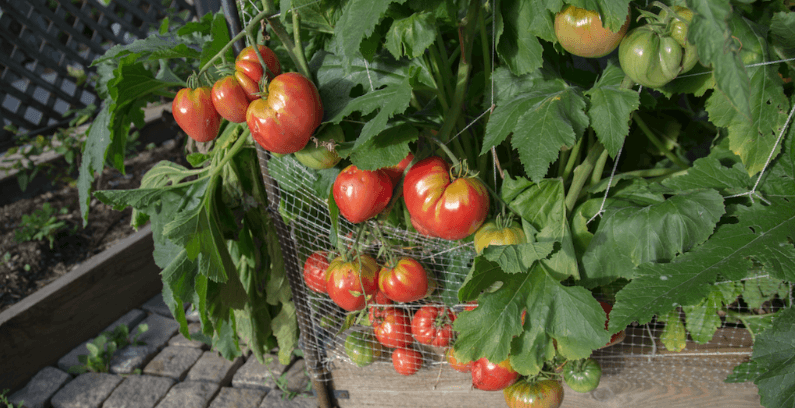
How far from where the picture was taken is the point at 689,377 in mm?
1285

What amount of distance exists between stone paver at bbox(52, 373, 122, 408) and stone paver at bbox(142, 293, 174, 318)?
381 mm

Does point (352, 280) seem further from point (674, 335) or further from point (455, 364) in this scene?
point (674, 335)

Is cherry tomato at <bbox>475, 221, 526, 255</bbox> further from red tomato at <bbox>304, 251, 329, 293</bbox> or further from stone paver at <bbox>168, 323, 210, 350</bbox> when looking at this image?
stone paver at <bbox>168, 323, 210, 350</bbox>

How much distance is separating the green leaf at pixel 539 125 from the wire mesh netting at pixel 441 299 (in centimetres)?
35

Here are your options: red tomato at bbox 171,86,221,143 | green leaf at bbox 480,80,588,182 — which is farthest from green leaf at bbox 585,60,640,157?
red tomato at bbox 171,86,221,143

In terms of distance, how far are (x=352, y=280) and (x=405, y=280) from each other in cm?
14

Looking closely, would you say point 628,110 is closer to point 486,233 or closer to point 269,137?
point 486,233

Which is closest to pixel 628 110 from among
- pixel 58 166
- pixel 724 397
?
pixel 724 397

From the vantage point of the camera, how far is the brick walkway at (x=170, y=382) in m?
1.77

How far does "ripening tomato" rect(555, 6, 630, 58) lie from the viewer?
0.73 metres

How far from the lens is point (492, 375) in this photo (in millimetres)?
1223

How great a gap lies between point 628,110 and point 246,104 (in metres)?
0.67

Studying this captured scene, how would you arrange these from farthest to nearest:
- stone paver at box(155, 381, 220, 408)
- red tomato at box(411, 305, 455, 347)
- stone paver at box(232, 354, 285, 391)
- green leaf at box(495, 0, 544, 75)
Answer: stone paver at box(232, 354, 285, 391)
stone paver at box(155, 381, 220, 408)
red tomato at box(411, 305, 455, 347)
green leaf at box(495, 0, 544, 75)

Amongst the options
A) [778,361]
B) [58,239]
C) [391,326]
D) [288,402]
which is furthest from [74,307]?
[778,361]
